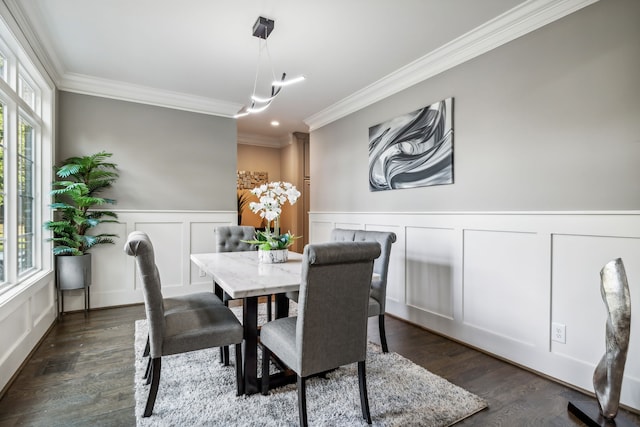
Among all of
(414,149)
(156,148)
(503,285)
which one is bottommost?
(503,285)

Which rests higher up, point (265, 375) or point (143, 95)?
point (143, 95)

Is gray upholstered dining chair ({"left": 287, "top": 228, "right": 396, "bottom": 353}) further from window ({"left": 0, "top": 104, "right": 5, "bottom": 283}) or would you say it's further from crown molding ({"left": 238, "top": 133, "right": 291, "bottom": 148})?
crown molding ({"left": 238, "top": 133, "right": 291, "bottom": 148})

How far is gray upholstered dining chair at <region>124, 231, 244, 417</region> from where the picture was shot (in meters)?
1.68

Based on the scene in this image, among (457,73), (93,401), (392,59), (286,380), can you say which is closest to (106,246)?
(93,401)

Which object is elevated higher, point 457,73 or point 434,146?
point 457,73

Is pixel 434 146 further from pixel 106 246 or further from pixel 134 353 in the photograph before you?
pixel 106 246

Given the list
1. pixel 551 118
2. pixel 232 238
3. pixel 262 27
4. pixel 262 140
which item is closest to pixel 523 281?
pixel 551 118

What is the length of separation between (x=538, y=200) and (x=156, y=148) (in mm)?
3914

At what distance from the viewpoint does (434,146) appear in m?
2.98

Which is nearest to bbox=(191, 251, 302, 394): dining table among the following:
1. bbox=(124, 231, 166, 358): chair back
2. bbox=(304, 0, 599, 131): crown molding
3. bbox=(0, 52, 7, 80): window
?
bbox=(124, 231, 166, 358): chair back

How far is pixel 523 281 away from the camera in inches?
92.2

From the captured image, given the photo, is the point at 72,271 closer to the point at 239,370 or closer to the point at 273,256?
the point at 273,256

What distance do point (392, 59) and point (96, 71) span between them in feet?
9.62

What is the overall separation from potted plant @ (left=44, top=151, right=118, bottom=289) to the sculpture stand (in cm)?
401
